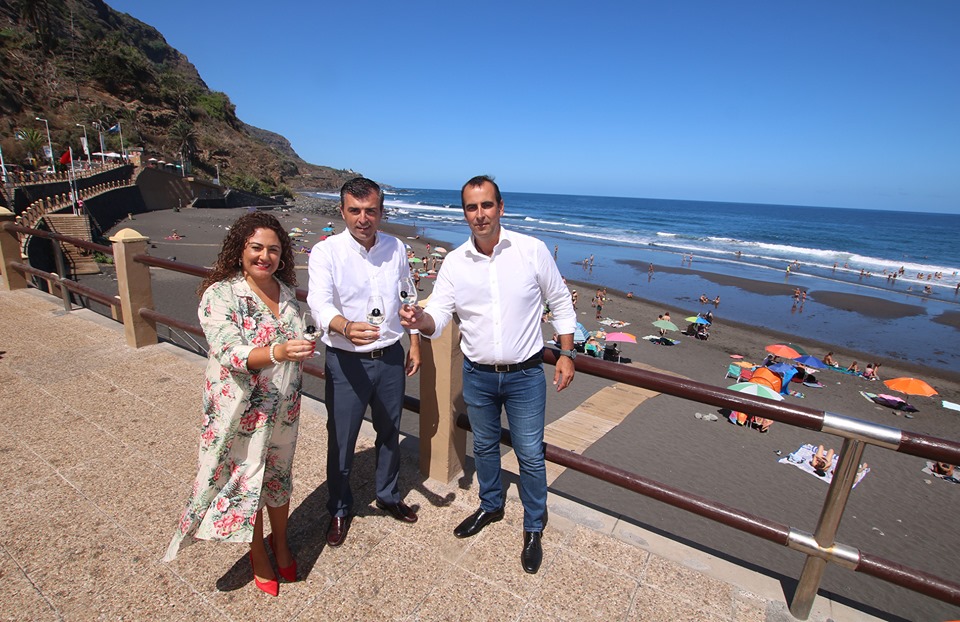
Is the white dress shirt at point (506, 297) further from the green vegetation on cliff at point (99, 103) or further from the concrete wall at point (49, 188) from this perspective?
the green vegetation on cliff at point (99, 103)

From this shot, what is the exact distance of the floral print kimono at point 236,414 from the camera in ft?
6.55

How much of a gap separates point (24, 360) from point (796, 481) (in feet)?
34.2

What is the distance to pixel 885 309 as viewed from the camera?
2291 centimetres

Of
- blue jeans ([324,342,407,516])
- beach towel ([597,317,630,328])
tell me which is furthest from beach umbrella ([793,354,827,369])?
blue jeans ([324,342,407,516])

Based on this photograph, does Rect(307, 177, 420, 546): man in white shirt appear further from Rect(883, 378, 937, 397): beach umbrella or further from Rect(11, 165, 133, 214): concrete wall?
Rect(11, 165, 133, 214): concrete wall

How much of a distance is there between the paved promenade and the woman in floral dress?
0.96ft

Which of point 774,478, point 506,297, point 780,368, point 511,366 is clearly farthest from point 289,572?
point 780,368

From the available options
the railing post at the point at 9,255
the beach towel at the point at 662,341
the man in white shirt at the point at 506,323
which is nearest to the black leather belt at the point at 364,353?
the man in white shirt at the point at 506,323

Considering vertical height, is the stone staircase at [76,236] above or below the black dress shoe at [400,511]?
below

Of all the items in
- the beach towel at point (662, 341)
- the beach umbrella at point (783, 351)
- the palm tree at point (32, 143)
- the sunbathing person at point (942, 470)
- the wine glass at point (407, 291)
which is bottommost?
the beach towel at point (662, 341)

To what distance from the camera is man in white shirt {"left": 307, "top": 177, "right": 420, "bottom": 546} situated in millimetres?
2383

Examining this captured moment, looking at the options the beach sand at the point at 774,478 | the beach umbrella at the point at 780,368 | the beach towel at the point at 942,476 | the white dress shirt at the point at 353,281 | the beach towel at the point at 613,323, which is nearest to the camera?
the white dress shirt at the point at 353,281

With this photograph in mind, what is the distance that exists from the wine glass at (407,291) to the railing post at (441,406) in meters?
0.34

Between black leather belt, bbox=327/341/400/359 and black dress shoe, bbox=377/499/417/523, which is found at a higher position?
black leather belt, bbox=327/341/400/359
